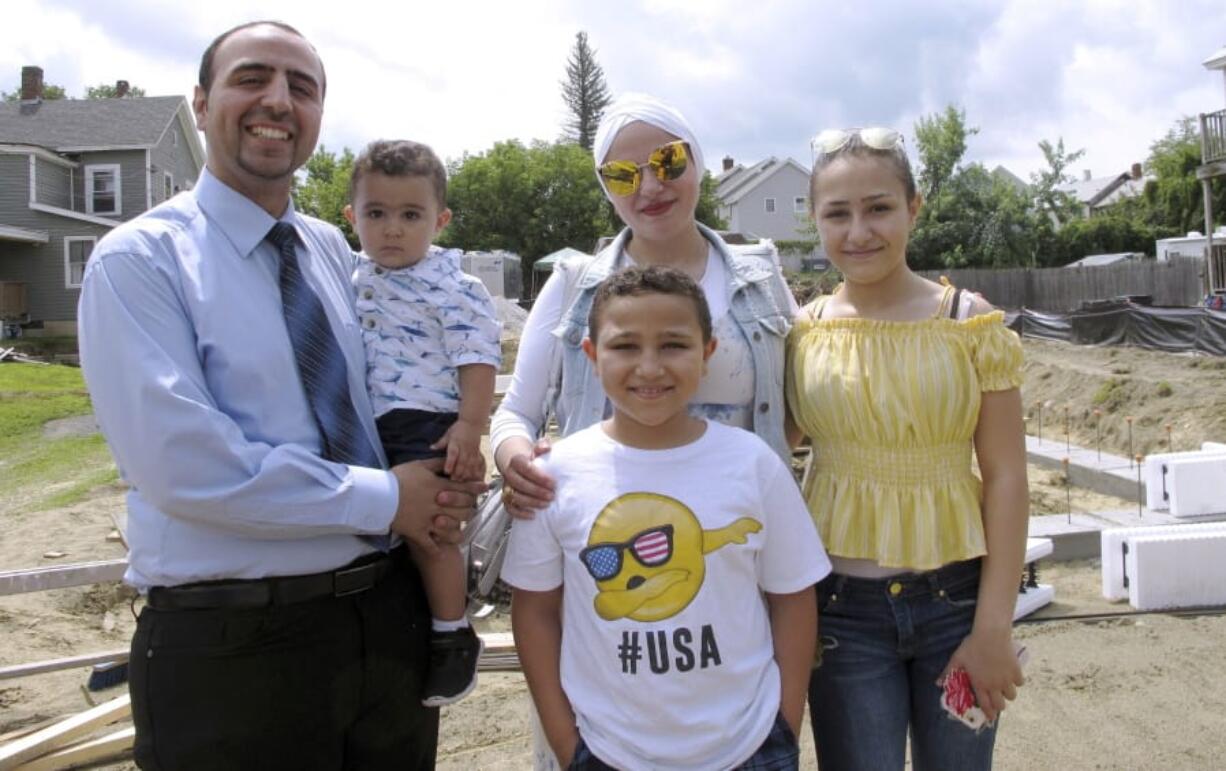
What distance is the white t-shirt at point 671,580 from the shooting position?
1.98 metres

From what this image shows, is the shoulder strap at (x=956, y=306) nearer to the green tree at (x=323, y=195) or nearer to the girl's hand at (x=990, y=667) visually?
the girl's hand at (x=990, y=667)

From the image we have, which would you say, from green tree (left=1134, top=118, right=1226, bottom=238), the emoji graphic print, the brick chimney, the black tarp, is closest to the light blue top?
the emoji graphic print

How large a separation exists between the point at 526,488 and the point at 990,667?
45.6 inches

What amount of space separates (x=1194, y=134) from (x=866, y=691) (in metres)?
61.3

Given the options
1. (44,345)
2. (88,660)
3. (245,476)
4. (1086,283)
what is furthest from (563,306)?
(1086,283)

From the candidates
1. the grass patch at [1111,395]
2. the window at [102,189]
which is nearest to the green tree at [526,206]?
the window at [102,189]

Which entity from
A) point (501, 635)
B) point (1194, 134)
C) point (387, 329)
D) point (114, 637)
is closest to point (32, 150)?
point (114, 637)

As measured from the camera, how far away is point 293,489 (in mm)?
1951

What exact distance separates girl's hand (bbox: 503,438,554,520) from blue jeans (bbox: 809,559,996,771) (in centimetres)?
79

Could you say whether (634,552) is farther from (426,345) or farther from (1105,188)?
(1105,188)

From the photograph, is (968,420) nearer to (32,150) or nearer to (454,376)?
(454,376)

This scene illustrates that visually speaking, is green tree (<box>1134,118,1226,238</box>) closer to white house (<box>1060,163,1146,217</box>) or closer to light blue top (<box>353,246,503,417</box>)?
white house (<box>1060,163,1146,217</box>)

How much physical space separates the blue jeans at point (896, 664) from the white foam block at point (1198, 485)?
22.2 ft

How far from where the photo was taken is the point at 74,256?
91.9 ft
